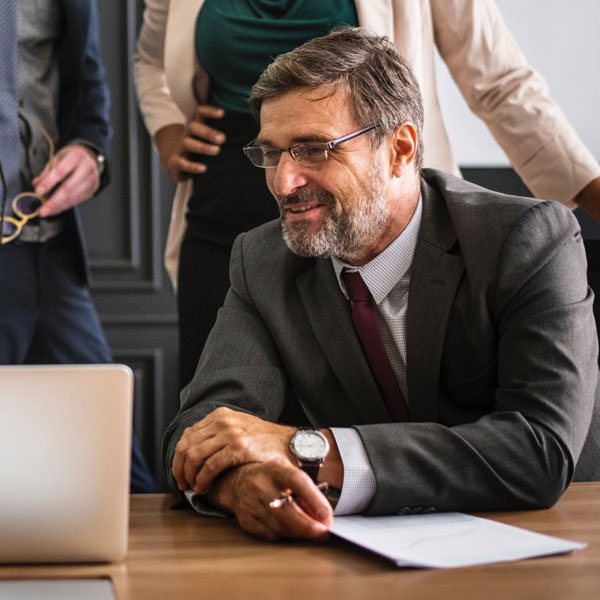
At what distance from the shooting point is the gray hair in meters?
1.51

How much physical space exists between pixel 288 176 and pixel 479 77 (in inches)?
25.1

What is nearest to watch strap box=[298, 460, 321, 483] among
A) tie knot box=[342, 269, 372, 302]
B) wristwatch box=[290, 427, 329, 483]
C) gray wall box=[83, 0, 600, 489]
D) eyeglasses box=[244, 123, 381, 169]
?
wristwatch box=[290, 427, 329, 483]

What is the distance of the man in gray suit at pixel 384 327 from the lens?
45.8 inches

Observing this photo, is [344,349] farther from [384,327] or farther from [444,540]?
[444,540]

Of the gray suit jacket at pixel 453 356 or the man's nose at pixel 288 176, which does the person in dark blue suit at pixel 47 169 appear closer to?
the gray suit jacket at pixel 453 356

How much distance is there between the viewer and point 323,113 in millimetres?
1500

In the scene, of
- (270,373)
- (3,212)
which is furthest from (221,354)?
(3,212)

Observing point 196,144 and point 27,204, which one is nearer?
point 196,144

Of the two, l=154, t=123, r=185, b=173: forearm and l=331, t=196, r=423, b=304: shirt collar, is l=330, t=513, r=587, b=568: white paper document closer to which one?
l=331, t=196, r=423, b=304: shirt collar

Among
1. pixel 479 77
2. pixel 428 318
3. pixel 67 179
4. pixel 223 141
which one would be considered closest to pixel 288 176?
pixel 428 318

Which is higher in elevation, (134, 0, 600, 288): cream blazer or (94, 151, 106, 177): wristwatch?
(134, 0, 600, 288): cream blazer

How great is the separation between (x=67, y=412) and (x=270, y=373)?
690 mm

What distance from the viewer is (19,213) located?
7.26 ft

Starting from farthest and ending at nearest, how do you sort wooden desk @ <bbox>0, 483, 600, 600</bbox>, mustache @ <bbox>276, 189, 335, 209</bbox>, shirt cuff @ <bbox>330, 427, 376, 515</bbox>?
1. mustache @ <bbox>276, 189, 335, 209</bbox>
2. shirt cuff @ <bbox>330, 427, 376, 515</bbox>
3. wooden desk @ <bbox>0, 483, 600, 600</bbox>
